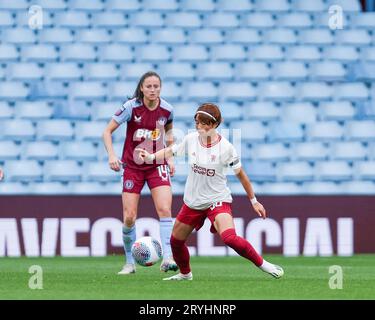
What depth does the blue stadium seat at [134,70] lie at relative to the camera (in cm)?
1853

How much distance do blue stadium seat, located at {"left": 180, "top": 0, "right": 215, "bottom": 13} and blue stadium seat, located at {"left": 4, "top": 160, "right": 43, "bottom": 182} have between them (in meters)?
4.10

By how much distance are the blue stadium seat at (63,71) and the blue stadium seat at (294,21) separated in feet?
11.7

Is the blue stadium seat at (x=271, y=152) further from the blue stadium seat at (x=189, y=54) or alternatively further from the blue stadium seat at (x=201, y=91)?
the blue stadium seat at (x=189, y=54)

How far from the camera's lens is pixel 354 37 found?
762 inches

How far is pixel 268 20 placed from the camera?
19344mm

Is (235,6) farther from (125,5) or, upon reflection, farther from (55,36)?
(55,36)

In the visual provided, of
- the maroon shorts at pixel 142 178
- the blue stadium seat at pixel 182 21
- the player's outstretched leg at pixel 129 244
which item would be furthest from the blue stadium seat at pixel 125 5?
the player's outstretched leg at pixel 129 244

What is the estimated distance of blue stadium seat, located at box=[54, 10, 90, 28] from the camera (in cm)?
1898

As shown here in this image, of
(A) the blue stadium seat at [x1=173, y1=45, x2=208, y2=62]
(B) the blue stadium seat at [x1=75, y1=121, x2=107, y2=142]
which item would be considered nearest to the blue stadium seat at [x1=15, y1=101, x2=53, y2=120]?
(B) the blue stadium seat at [x1=75, y1=121, x2=107, y2=142]

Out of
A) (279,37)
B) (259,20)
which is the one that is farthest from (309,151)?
(259,20)

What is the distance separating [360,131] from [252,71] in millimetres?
2062

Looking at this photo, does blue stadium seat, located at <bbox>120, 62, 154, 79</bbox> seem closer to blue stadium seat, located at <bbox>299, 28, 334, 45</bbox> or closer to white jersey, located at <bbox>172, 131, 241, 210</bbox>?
blue stadium seat, located at <bbox>299, 28, 334, 45</bbox>
